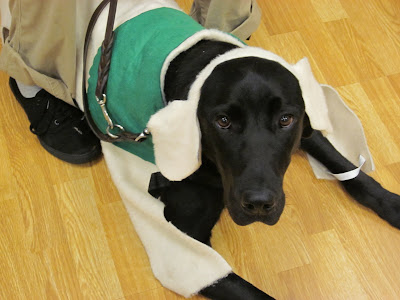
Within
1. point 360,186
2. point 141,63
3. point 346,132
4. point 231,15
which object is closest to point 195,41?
point 141,63

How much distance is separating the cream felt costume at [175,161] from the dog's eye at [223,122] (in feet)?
0.18

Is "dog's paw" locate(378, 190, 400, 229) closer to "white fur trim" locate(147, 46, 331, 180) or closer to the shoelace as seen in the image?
"white fur trim" locate(147, 46, 331, 180)

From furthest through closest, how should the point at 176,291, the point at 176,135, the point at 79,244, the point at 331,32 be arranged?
the point at 331,32
the point at 79,244
the point at 176,291
the point at 176,135

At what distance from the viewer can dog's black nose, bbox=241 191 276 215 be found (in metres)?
1.14

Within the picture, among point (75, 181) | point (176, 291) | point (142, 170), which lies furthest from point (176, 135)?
point (75, 181)

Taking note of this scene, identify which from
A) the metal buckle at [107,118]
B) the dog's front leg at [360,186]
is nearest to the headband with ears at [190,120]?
the metal buckle at [107,118]

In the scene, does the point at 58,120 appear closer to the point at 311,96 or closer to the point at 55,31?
the point at 55,31

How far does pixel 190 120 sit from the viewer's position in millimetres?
1165

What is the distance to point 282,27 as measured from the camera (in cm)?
199

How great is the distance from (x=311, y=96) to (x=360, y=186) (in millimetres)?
510

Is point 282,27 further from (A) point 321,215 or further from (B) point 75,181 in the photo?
(B) point 75,181

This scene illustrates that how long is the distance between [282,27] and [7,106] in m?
1.02

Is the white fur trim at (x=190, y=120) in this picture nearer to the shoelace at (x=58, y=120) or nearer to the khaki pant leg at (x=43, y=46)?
the khaki pant leg at (x=43, y=46)

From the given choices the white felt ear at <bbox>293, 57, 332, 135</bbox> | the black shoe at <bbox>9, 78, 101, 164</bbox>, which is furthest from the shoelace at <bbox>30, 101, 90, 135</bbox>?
the white felt ear at <bbox>293, 57, 332, 135</bbox>
